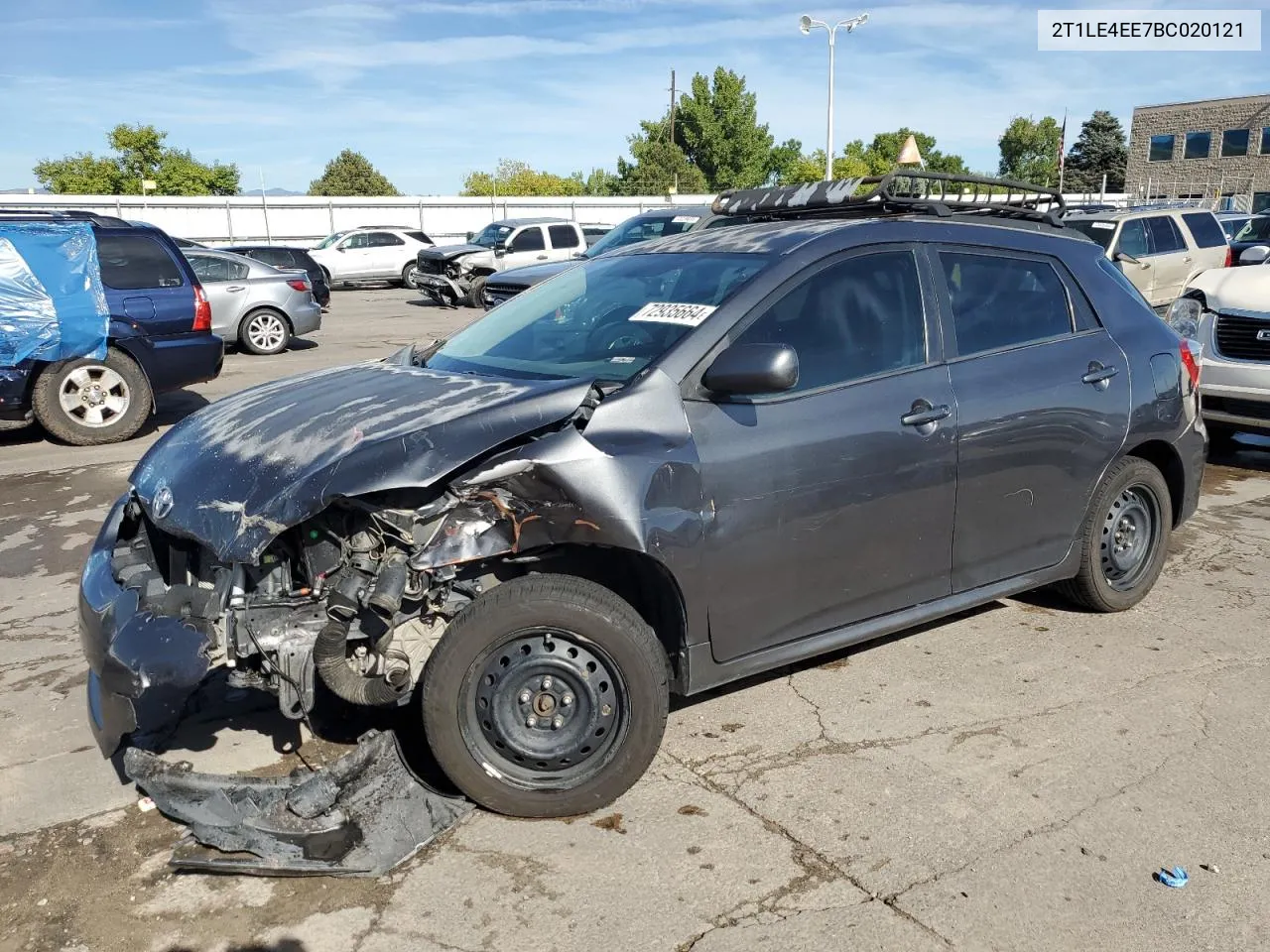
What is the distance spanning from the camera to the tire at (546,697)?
3232mm

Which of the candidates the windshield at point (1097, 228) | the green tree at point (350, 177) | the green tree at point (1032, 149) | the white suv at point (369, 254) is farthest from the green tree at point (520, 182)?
the windshield at point (1097, 228)

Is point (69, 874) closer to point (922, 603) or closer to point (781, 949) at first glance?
point (781, 949)

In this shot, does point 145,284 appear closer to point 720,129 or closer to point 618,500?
point 618,500

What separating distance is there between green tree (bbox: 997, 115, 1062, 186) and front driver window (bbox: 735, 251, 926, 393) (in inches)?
3432

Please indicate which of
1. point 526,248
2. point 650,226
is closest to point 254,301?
point 650,226

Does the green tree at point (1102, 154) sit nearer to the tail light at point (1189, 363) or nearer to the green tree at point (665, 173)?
the green tree at point (665, 173)

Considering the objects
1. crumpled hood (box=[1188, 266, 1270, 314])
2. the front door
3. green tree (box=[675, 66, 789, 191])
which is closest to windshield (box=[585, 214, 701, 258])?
crumpled hood (box=[1188, 266, 1270, 314])

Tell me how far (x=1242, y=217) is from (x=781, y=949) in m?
26.6

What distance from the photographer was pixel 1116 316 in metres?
4.89

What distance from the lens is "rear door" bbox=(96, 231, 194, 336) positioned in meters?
9.77

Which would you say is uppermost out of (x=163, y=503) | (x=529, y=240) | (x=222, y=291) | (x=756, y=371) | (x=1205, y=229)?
(x=529, y=240)

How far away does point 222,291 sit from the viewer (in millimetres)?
15742

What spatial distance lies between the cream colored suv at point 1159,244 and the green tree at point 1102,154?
244ft

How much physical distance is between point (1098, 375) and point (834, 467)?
1.64 meters
